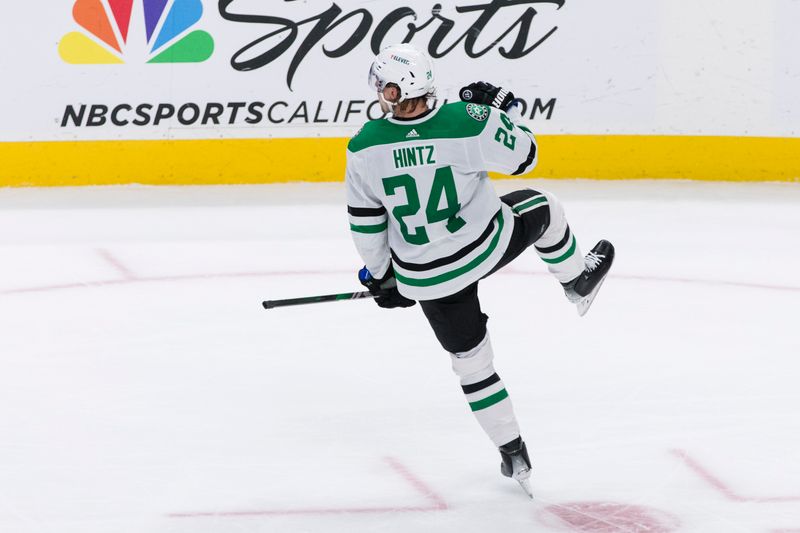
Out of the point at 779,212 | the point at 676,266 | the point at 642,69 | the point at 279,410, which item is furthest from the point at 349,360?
the point at 642,69

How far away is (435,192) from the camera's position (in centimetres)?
269

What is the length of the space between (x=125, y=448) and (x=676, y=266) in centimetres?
288

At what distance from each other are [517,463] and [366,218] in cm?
63

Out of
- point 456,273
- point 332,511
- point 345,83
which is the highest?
point 345,83

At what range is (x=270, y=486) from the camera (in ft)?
9.43

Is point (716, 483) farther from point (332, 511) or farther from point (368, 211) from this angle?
point (368, 211)

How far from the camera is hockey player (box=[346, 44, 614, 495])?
2662 millimetres

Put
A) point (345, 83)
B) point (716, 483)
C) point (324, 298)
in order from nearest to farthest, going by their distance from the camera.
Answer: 1. point (716, 483)
2. point (324, 298)
3. point (345, 83)

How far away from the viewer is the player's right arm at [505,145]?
269 centimetres

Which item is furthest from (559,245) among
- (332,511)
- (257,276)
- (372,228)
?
(257,276)

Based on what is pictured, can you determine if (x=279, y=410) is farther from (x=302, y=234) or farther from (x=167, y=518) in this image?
(x=302, y=234)

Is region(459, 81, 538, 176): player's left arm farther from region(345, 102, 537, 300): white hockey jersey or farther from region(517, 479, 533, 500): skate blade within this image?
region(517, 479, 533, 500): skate blade

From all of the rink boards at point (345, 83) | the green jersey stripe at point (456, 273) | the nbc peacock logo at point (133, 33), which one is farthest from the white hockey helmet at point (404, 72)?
the nbc peacock logo at point (133, 33)

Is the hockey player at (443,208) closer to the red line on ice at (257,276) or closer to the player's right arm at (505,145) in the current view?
the player's right arm at (505,145)
